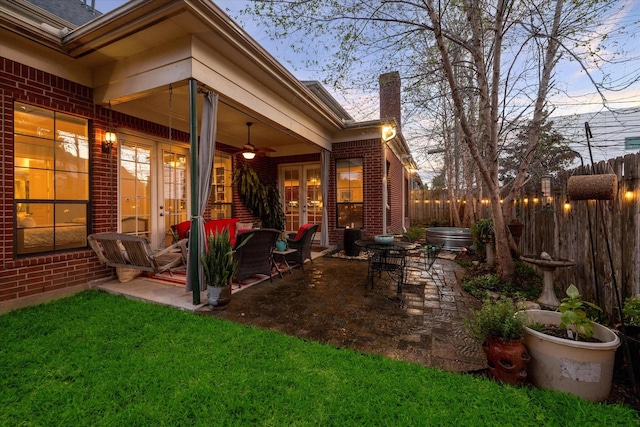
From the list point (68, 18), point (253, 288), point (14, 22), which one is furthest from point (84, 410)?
point (68, 18)

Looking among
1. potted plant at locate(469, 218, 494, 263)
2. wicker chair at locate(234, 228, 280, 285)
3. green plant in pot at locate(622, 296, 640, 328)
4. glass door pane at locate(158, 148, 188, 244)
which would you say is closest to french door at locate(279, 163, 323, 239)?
glass door pane at locate(158, 148, 188, 244)

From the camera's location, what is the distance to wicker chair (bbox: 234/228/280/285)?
3699mm

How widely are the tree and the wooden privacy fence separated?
0.60m

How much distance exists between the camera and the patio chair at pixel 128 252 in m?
3.51

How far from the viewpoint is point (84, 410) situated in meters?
1.65

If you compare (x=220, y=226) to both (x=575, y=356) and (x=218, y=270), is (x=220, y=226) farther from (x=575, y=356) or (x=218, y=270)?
(x=575, y=356)

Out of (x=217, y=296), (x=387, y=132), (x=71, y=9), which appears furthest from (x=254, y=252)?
(x=71, y=9)

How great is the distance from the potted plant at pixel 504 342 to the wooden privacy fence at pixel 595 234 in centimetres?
91

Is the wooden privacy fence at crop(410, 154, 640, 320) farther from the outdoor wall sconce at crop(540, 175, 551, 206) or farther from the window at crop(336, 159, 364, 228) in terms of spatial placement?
the window at crop(336, 159, 364, 228)

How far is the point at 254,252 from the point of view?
13.1 ft

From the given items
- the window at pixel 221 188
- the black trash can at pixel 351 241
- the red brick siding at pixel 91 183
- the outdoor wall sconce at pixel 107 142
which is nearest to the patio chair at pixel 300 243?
the black trash can at pixel 351 241

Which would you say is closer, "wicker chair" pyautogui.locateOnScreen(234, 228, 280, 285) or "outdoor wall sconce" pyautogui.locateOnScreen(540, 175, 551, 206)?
"wicker chair" pyautogui.locateOnScreen(234, 228, 280, 285)

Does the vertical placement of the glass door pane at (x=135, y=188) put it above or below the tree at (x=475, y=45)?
below

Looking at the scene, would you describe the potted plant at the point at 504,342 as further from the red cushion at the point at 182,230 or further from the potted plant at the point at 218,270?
the red cushion at the point at 182,230
